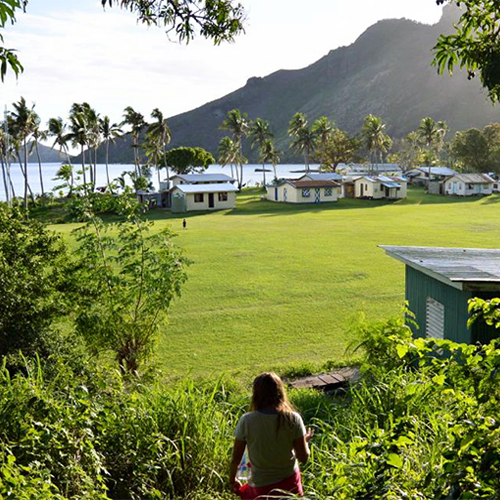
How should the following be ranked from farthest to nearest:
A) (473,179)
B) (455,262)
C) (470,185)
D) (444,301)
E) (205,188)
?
(473,179) → (470,185) → (205,188) → (455,262) → (444,301)

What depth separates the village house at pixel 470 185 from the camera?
75.8 meters

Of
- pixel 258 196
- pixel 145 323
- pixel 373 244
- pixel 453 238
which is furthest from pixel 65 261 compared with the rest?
pixel 258 196

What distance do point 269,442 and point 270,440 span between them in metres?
0.02

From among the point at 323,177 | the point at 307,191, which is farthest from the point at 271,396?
the point at 323,177

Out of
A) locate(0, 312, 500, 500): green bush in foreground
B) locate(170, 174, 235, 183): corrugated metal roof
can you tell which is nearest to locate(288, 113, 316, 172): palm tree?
Result: locate(170, 174, 235, 183): corrugated metal roof

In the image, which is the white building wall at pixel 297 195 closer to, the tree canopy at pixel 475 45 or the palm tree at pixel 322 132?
the palm tree at pixel 322 132

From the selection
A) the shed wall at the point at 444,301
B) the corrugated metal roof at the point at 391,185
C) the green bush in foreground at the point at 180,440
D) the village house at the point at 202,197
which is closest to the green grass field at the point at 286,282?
the shed wall at the point at 444,301

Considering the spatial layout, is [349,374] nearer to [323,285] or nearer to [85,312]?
[85,312]

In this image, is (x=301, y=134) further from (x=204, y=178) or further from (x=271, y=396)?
(x=271, y=396)

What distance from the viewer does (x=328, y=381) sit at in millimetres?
13531

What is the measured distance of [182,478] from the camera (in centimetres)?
629

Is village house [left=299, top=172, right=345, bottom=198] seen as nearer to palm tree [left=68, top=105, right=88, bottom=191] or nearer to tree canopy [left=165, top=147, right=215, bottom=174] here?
tree canopy [left=165, top=147, right=215, bottom=174]

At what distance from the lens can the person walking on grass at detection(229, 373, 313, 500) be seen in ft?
15.9

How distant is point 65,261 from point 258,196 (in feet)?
219
